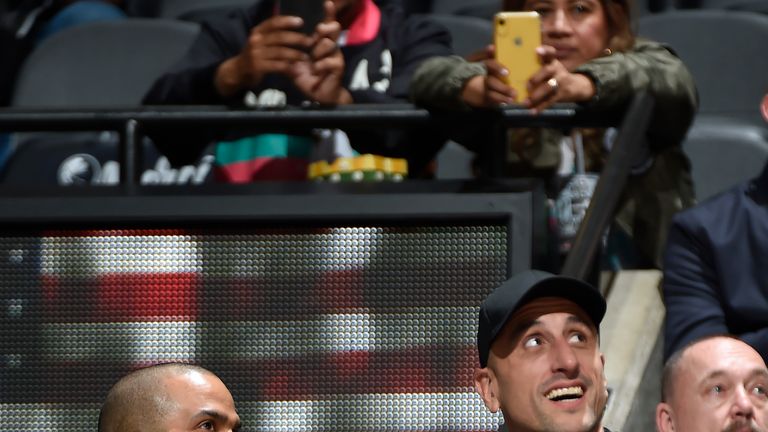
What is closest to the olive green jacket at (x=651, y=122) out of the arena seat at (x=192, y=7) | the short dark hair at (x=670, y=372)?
the short dark hair at (x=670, y=372)

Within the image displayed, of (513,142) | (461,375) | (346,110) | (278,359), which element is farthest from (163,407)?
(513,142)

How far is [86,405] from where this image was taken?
373 centimetres

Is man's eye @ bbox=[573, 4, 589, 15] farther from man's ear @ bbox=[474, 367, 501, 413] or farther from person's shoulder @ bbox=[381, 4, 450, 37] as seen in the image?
man's ear @ bbox=[474, 367, 501, 413]

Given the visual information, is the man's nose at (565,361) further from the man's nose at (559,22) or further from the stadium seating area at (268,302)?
the man's nose at (559,22)

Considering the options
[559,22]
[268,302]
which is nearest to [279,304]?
[268,302]

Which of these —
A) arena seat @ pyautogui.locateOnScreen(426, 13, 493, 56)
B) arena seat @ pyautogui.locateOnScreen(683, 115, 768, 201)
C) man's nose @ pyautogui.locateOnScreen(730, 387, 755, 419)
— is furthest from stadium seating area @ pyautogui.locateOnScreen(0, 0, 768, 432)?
arena seat @ pyautogui.locateOnScreen(426, 13, 493, 56)

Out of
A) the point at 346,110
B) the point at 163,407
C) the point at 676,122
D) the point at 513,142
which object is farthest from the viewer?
the point at 513,142

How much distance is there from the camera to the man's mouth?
317cm

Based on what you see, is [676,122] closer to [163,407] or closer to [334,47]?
[334,47]

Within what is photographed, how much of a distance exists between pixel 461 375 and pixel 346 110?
0.70 metres

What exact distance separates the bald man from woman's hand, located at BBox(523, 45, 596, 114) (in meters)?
1.01

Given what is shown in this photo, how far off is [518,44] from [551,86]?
0.14 meters

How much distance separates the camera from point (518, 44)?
3930mm

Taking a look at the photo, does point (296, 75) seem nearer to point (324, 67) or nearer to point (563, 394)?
point (324, 67)
